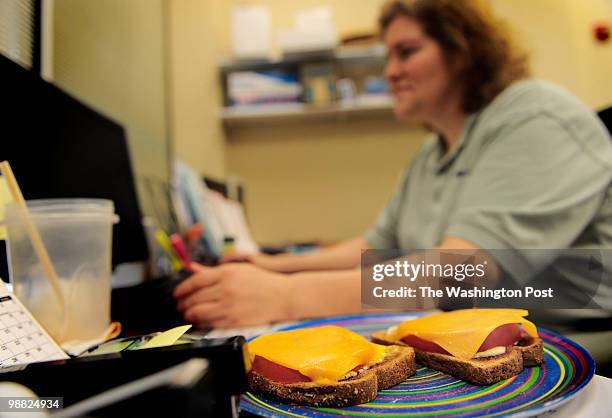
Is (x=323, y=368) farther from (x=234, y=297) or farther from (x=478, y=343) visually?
(x=234, y=297)

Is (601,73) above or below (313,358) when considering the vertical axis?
above

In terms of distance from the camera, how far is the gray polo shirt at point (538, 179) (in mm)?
683

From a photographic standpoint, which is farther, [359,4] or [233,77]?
[359,4]

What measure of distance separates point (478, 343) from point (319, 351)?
0.16m

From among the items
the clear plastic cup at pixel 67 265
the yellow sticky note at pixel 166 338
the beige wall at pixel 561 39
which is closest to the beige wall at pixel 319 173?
the beige wall at pixel 561 39

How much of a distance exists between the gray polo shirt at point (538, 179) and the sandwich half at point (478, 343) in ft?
0.90

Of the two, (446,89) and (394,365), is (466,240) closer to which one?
(394,365)

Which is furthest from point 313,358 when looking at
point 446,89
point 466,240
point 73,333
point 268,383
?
point 446,89

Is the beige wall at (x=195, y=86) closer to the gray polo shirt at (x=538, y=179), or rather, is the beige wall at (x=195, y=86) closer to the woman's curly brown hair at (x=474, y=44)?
the woman's curly brown hair at (x=474, y=44)

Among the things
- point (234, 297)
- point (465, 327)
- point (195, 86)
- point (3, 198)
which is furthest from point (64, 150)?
point (195, 86)

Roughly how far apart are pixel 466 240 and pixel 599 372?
13.5 inches

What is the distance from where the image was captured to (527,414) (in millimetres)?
256

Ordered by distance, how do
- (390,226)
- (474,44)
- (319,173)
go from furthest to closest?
(319,173)
(390,226)
(474,44)

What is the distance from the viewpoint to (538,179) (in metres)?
0.72
